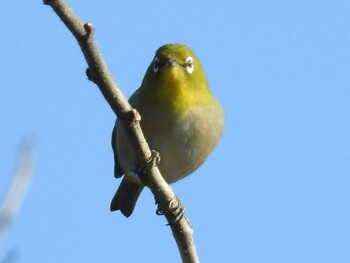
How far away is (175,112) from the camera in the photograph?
21.5 feet

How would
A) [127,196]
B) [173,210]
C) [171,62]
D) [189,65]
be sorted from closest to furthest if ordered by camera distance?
[173,210] → [171,62] → [189,65] → [127,196]

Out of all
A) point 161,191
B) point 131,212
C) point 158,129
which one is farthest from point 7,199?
point 131,212

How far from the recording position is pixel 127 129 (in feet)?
13.8

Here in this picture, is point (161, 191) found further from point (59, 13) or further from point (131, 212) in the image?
point (131, 212)

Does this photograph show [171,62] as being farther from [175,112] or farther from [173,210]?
[173,210]

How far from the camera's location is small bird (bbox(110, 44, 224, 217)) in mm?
6527

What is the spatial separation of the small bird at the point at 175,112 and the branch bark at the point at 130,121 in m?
1.30

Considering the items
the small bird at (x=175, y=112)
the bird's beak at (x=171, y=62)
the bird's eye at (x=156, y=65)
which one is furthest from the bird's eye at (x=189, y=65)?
the bird's eye at (x=156, y=65)

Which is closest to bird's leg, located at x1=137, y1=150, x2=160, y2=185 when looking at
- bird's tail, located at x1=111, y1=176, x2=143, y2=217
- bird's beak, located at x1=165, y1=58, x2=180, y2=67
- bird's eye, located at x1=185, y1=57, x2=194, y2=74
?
bird's beak, located at x1=165, y1=58, x2=180, y2=67

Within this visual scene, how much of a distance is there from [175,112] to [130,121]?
2.45 m

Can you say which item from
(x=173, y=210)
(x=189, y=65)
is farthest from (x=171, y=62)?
(x=173, y=210)

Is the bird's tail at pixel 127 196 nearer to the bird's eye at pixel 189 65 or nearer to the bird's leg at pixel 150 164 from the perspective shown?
the bird's eye at pixel 189 65

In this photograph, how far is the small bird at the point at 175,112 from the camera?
6.53m

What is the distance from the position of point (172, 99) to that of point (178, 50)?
0.45 meters
